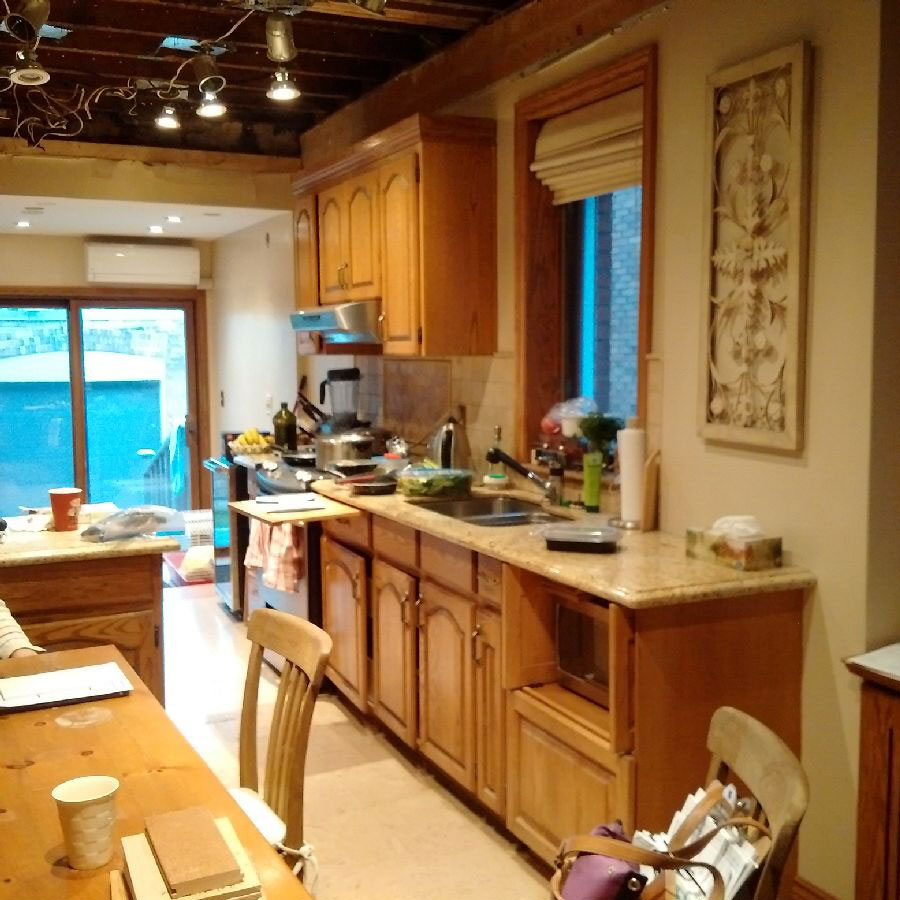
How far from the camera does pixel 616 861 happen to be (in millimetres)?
1670

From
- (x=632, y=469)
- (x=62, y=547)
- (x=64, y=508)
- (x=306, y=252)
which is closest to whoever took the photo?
(x=62, y=547)

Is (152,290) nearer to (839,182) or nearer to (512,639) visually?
(512,639)

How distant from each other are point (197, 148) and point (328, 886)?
4.06 m

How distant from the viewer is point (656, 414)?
10.6ft

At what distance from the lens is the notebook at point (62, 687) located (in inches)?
79.6

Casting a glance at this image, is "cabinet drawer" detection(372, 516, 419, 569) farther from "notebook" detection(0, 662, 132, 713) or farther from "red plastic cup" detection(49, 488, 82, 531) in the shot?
"notebook" detection(0, 662, 132, 713)

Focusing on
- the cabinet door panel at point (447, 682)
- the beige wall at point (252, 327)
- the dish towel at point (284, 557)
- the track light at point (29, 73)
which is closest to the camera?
the track light at point (29, 73)

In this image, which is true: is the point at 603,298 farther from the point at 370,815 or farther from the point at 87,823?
the point at 87,823

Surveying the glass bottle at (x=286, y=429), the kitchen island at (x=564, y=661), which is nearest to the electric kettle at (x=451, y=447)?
the kitchen island at (x=564, y=661)

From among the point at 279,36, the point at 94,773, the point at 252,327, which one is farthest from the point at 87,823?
the point at 252,327

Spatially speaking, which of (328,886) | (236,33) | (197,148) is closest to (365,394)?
(197,148)

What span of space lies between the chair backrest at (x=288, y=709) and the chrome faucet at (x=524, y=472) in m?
1.60

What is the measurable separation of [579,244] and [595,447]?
0.90m

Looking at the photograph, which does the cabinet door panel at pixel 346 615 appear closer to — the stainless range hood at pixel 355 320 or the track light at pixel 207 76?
the stainless range hood at pixel 355 320
